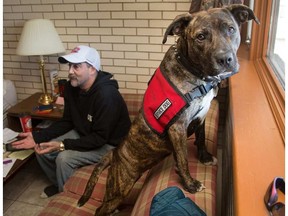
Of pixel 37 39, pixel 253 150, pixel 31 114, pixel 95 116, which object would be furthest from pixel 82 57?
pixel 253 150

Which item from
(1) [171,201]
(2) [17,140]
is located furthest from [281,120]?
(2) [17,140]

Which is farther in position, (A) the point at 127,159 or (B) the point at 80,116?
(B) the point at 80,116

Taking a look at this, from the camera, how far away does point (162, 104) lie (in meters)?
1.24

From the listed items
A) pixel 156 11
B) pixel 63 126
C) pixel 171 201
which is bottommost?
pixel 63 126

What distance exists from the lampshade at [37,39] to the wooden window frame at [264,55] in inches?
69.2

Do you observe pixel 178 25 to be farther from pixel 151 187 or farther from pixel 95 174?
pixel 95 174

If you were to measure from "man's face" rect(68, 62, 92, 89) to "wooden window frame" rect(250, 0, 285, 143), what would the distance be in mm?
1232

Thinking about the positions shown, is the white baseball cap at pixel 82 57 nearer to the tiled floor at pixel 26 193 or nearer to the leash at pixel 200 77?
Answer: the tiled floor at pixel 26 193

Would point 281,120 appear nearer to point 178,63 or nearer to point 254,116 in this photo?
point 254,116

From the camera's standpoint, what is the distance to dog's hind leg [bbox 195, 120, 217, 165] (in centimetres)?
145

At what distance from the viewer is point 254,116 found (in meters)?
1.29

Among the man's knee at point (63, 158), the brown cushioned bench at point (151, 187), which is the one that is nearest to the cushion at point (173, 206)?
the brown cushioned bench at point (151, 187)

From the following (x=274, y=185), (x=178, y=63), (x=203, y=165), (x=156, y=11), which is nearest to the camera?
(x=274, y=185)

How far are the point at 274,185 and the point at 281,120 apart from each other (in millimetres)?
468
